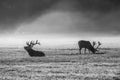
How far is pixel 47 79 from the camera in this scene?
53.6ft

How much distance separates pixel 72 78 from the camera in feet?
55.2

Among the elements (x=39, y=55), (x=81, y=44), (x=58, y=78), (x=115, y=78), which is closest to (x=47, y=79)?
(x=58, y=78)

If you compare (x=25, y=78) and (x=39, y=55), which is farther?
(x=39, y=55)

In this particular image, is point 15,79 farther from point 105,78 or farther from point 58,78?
point 105,78

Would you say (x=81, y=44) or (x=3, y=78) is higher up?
(x=81, y=44)

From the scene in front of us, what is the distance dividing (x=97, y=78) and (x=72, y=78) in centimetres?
161

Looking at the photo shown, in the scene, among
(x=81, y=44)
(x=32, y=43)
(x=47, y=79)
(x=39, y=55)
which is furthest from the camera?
(x=81, y=44)

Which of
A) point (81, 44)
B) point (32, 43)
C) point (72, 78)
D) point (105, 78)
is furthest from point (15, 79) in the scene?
point (81, 44)

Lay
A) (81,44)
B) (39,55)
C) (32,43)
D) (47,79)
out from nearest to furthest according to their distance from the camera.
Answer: (47,79)
(39,55)
(32,43)
(81,44)

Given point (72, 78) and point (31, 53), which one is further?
point (31, 53)

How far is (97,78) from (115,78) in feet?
3.92

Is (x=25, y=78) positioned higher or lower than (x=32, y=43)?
lower

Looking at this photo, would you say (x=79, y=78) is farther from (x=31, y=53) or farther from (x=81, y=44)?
(x=81, y=44)

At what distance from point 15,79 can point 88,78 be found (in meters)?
4.69
